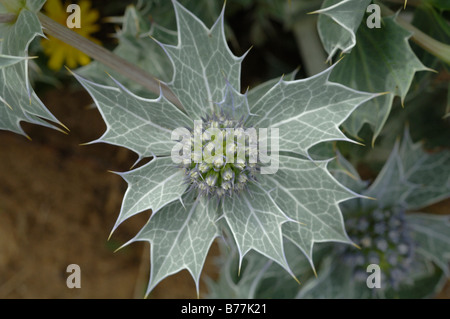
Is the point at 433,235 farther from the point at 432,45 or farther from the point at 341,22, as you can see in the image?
the point at 341,22

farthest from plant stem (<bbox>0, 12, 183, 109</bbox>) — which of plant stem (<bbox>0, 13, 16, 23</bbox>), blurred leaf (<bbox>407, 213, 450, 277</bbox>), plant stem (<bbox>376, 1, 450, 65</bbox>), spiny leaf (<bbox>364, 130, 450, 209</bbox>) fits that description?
blurred leaf (<bbox>407, 213, 450, 277</bbox>)

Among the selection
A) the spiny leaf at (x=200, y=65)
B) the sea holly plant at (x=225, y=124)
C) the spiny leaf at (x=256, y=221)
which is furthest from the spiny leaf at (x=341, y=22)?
the spiny leaf at (x=256, y=221)

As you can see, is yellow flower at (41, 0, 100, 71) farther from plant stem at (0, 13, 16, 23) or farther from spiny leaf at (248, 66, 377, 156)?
spiny leaf at (248, 66, 377, 156)

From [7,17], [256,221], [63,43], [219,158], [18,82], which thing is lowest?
[256,221]

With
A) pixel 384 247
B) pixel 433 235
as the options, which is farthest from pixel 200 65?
pixel 433 235

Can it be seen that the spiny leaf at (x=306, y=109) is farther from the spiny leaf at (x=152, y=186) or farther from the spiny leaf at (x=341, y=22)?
the spiny leaf at (x=152, y=186)
